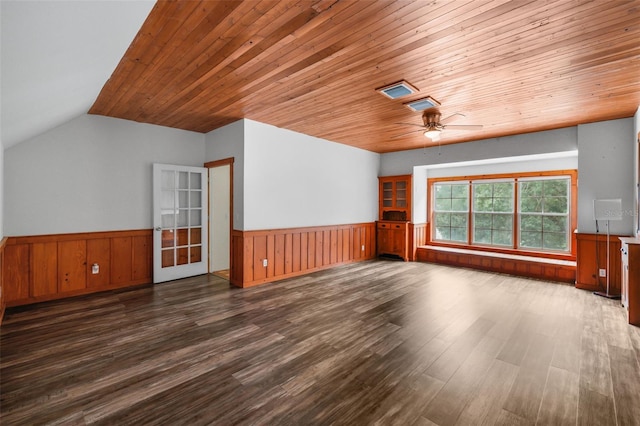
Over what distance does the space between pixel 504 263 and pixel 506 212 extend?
1197 millimetres

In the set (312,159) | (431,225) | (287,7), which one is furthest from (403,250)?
(287,7)

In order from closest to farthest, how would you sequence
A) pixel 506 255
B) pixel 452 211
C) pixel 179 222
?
pixel 179 222, pixel 506 255, pixel 452 211

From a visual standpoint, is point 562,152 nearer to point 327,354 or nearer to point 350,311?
point 350,311

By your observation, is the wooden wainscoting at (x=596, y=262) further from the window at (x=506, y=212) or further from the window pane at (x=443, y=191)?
the window pane at (x=443, y=191)

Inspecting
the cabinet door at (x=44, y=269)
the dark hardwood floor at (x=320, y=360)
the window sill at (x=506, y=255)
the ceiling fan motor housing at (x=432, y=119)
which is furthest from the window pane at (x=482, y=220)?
the cabinet door at (x=44, y=269)

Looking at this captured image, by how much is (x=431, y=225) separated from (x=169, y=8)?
6.87 m

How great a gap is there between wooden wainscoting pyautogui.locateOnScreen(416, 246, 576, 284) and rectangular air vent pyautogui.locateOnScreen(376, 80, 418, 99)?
4112 mm

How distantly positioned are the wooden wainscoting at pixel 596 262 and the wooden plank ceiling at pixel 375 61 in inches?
72.7

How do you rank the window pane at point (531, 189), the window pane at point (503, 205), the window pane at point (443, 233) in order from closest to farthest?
the window pane at point (531, 189) → the window pane at point (503, 205) → the window pane at point (443, 233)

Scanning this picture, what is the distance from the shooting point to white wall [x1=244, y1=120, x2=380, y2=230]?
4840 mm

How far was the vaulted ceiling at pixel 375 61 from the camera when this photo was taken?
6.72 ft

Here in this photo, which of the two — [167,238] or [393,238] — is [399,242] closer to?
[393,238]

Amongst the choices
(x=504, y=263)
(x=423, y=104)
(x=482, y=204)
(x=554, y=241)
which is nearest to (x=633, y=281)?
(x=504, y=263)

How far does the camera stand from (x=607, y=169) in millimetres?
4562
